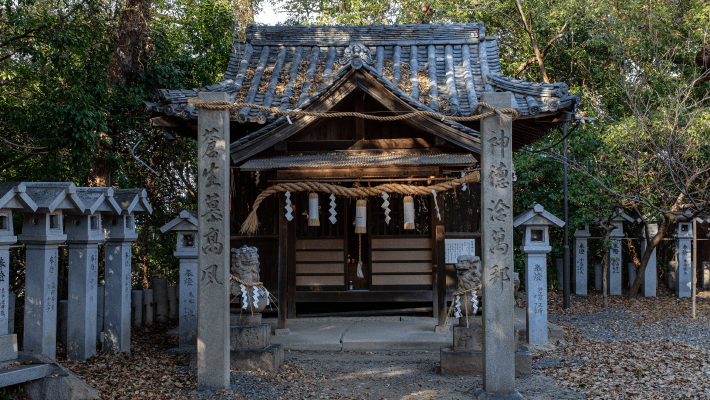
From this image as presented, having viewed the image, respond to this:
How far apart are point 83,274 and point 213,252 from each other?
9.30 feet

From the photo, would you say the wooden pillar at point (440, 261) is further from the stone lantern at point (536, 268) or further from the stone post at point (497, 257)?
the stone post at point (497, 257)

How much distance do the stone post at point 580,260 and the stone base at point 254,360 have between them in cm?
1159

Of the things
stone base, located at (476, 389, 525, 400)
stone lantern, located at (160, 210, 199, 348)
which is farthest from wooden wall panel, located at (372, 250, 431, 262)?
stone base, located at (476, 389, 525, 400)

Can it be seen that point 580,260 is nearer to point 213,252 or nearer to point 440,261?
point 440,261

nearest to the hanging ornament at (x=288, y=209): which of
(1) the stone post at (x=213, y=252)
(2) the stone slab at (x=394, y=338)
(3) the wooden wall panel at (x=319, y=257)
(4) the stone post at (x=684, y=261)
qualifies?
(3) the wooden wall panel at (x=319, y=257)

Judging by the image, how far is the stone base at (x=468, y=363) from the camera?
288 inches

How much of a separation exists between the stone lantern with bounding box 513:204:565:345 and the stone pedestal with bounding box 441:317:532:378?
6.44 ft

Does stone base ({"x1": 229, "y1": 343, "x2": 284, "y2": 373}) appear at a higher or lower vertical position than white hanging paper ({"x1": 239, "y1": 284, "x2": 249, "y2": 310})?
lower

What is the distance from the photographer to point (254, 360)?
7.48 m

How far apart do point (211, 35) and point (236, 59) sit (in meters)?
2.84

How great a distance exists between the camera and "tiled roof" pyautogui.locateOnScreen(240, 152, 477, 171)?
9.37 meters

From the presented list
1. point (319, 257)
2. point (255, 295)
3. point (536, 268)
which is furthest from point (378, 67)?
point (255, 295)

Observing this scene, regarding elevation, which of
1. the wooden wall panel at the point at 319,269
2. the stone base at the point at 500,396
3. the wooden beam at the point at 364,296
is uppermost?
the wooden wall panel at the point at 319,269

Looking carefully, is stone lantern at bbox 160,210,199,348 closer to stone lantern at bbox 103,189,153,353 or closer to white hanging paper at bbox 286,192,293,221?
stone lantern at bbox 103,189,153,353
